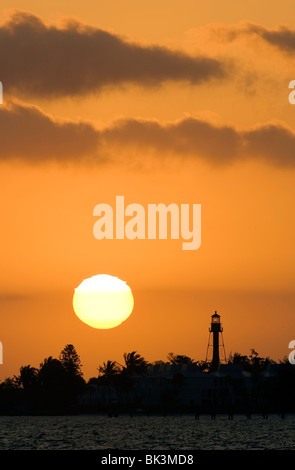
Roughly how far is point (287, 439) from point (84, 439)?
26.0m

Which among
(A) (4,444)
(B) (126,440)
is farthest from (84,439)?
Result: (A) (4,444)

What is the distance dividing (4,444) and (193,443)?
22182mm
